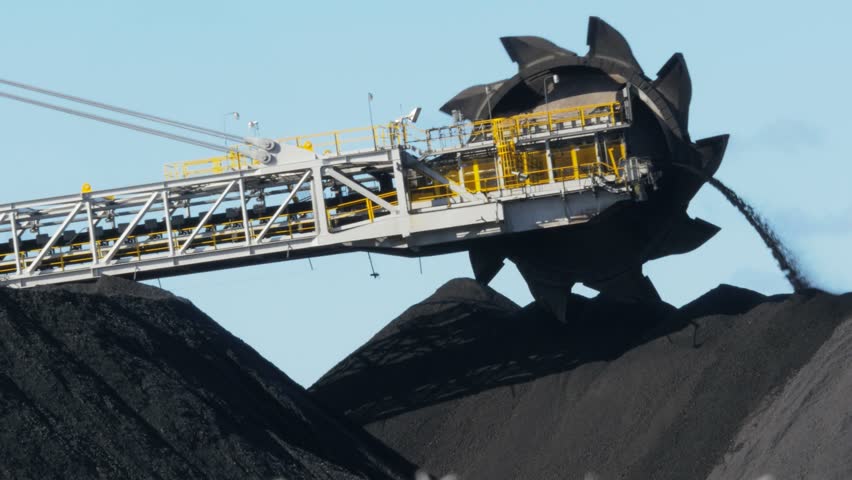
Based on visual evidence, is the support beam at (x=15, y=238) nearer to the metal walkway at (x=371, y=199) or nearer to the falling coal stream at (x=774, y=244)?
the metal walkway at (x=371, y=199)

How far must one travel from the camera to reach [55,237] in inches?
1253

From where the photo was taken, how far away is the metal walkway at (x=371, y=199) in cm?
3056

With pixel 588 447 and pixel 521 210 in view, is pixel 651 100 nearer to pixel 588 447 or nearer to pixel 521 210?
pixel 521 210

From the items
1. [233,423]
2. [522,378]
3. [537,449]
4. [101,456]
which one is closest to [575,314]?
[522,378]

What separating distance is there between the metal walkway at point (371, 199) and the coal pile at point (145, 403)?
127 cm

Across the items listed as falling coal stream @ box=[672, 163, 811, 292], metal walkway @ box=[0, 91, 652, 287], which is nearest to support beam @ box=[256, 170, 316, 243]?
metal walkway @ box=[0, 91, 652, 287]

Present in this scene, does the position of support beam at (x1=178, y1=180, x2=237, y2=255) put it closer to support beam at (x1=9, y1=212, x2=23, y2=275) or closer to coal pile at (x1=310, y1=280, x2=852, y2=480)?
support beam at (x1=9, y1=212, x2=23, y2=275)

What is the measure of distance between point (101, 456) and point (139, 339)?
477 centimetres

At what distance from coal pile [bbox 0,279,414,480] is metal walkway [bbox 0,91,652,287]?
1.27 m

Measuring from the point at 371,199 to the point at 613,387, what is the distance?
607 cm

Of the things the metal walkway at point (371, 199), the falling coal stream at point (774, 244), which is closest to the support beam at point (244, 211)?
the metal walkway at point (371, 199)

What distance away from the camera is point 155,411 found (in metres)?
26.1

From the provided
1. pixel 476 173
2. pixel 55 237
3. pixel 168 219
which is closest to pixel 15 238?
pixel 55 237

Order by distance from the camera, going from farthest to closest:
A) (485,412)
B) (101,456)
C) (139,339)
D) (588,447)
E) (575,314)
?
(575,314) → (485,412) → (588,447) → (139,339) → (101,456)
